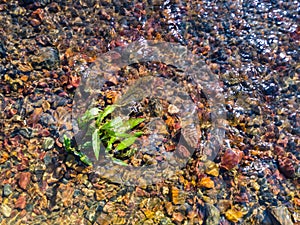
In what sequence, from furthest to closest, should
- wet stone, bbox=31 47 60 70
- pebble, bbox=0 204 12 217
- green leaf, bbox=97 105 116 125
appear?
wet stone, bbox=31 47 60 70
green leaf, bbox=97 105 116 125
pebble, bbox=0 204 12 217

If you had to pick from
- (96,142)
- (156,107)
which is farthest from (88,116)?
(156,107)

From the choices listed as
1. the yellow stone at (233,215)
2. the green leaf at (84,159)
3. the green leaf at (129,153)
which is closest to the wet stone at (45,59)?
the green leaf at (84,159)

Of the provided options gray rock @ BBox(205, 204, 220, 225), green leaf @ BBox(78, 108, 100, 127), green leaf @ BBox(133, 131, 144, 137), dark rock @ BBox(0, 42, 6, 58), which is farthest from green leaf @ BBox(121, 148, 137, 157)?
dark rock @ BBox(0, 42, 6, 58)

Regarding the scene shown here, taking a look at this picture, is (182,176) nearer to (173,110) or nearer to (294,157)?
(173,110)

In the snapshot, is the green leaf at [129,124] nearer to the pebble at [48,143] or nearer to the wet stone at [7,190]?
the pebble at [48,143]

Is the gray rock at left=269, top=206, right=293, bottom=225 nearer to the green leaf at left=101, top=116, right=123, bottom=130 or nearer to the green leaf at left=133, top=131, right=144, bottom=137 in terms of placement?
the green leaf at left=133, top=131, right=144, bottom=137

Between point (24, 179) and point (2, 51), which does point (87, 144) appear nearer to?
point (24, 179)
